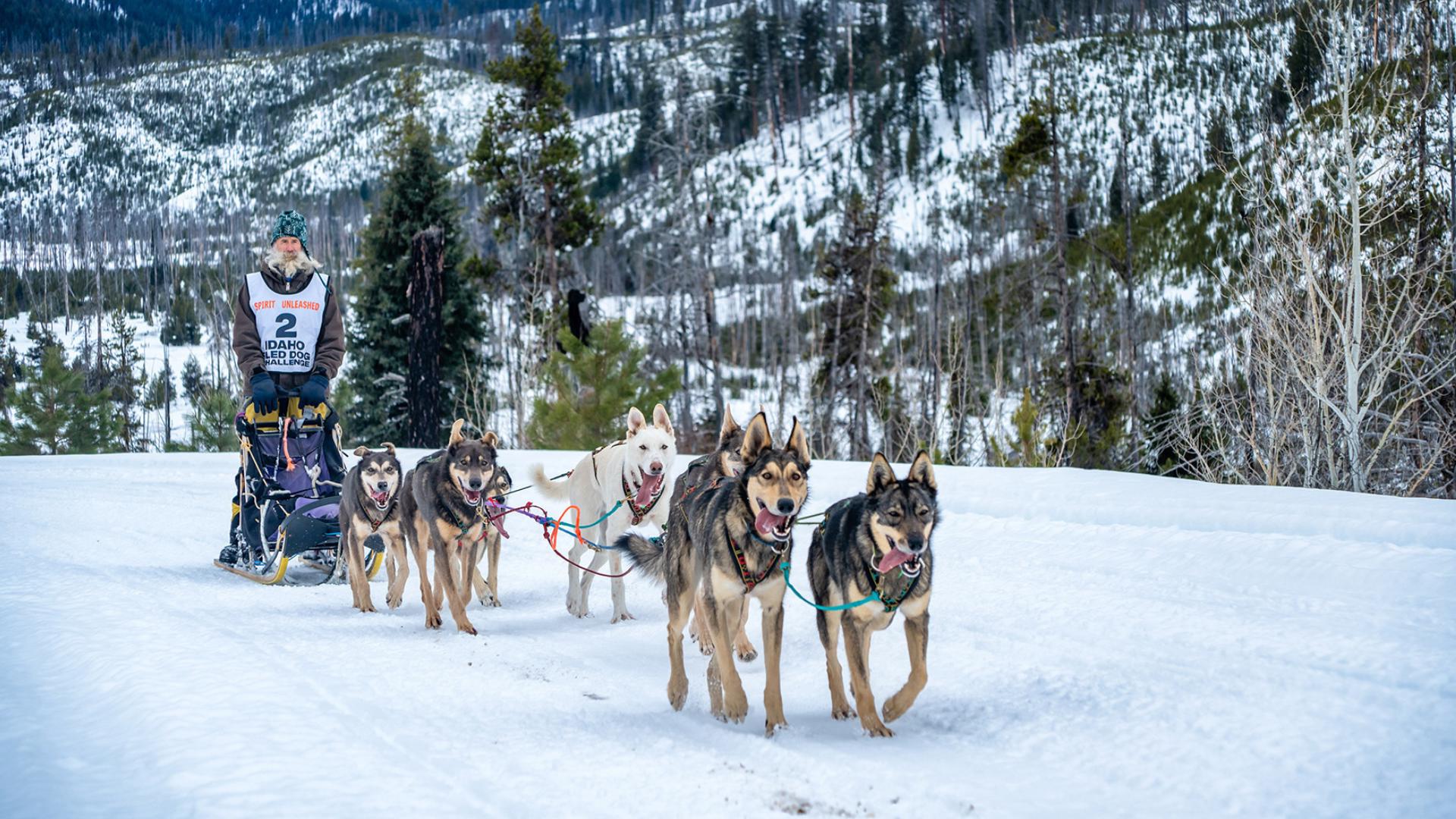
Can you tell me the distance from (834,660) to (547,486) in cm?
373

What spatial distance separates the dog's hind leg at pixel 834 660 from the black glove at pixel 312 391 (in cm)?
468

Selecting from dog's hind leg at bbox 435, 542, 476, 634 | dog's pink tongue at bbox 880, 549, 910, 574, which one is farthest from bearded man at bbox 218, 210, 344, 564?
dog's pink tongue at bbox 880, 549, 910, 574

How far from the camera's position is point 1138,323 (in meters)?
40.2

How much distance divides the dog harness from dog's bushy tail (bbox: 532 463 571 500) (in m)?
1.95

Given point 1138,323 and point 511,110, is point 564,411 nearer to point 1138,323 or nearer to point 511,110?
point 511,110

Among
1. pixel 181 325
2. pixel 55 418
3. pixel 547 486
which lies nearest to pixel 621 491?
pixel 547 486

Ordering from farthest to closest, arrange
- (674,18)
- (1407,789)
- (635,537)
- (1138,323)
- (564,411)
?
1. (674,18)
2. (1138,323)
3. (564,411)
4. (635,537)
5. (1407,789)

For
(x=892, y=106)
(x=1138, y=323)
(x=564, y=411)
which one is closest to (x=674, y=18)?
(x=892, y=106)

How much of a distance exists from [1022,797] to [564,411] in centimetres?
1297

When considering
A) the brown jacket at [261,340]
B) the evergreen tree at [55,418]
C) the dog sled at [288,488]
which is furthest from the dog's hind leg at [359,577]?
the evergreen tree at [55,418]

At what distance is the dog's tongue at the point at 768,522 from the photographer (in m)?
3.85

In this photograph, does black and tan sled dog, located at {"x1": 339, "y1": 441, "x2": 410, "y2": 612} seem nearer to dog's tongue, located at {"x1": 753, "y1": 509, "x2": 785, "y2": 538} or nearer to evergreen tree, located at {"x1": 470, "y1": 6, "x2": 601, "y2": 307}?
dog's tongue, located at {"x1": 753, "y1": 509, "x2": 785, "y2": 538}

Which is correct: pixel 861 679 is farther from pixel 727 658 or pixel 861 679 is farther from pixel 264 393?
pixel 264 393

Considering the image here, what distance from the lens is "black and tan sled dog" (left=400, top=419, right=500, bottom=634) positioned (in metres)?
5.64
